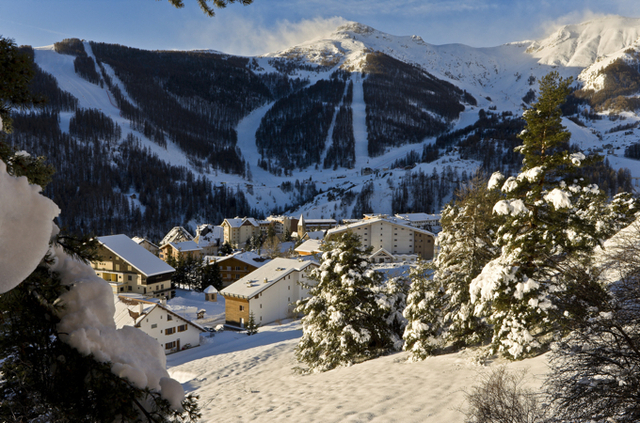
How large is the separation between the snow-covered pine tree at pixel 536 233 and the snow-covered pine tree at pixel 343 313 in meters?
5.64

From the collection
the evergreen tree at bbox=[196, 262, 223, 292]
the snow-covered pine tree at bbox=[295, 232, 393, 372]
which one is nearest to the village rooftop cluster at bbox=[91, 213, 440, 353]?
the snow-covered pine tree at bbox=[295, 232, 393, 372]

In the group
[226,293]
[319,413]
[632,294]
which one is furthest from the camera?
[226,293]

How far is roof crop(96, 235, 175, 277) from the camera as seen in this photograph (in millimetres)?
44188

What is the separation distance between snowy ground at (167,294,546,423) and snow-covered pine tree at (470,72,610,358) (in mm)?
1430

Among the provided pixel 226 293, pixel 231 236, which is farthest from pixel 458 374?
pixel 231 236

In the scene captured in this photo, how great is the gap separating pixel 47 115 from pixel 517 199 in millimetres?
226287

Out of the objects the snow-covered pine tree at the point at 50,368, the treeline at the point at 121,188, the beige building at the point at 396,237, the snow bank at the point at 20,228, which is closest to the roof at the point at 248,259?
the beige building at the point at 396,237

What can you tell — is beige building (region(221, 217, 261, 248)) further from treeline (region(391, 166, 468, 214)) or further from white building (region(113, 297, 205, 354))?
white building (region(113, 297, 205, 354))

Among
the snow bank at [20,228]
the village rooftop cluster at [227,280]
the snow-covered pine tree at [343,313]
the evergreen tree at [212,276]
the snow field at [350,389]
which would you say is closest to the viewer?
the snow bank at [20,228]

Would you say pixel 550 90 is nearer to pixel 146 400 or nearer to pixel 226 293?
pixel 146 400

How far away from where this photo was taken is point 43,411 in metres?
2.67

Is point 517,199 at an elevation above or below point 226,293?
above

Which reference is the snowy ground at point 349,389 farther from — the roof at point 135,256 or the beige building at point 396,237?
the beige building at point 396,237

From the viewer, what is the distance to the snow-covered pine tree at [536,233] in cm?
1143
